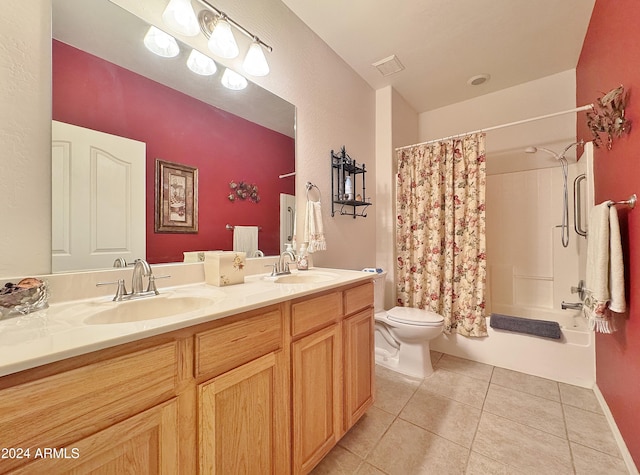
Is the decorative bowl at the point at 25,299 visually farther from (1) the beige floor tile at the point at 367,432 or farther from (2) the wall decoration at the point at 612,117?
(2) the wall decoration at the point at 612,117

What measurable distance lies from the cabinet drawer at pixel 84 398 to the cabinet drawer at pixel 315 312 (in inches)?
17.5

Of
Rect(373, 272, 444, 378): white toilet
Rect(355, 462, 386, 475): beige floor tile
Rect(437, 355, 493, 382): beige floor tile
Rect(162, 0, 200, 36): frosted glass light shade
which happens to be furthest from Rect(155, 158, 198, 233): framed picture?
Rect(437, 355, 493, 382): beige floor tile

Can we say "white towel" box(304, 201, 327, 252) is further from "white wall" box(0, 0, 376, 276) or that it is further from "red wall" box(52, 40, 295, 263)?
"red wall" box(52, 40, 295, 263)

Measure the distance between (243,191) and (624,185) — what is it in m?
1.94

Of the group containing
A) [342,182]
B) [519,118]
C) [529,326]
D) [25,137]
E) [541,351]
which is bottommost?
[541,351]

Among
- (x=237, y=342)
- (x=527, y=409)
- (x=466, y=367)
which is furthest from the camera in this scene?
(x=466, y=367)

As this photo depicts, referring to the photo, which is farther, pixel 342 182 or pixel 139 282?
pixel 342 182

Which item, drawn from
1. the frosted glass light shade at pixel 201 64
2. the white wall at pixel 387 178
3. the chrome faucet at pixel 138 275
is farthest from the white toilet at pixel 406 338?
the frosted glass light shade at pixel 201 64

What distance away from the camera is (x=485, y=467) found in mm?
1168

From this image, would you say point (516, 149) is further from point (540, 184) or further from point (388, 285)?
point (388, 285)

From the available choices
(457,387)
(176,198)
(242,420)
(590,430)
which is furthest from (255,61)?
(590,430)

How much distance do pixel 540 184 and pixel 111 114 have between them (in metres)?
3.35

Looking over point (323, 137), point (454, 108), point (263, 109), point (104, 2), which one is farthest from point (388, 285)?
point (104, 2)

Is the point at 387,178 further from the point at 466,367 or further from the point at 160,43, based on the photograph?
the point at 160,43
